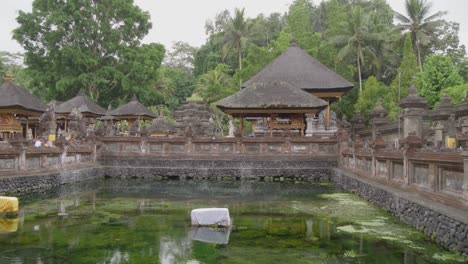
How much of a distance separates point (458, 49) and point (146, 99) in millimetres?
34697

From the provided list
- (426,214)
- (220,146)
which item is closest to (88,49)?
(220,146)

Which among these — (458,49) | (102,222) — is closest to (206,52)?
(458,49)

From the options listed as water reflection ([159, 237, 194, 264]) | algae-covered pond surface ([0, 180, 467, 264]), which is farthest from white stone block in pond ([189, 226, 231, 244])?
water reflection ([159, 237, 194, 264])

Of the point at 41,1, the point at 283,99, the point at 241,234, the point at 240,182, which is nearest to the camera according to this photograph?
the point at 241,234

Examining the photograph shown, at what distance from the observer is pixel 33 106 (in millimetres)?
27047

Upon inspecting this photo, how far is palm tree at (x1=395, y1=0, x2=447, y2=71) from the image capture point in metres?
45.6

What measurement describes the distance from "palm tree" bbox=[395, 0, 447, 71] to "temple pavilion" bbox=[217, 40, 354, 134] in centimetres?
1947

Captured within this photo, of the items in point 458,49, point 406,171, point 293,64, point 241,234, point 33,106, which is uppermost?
point 458,49

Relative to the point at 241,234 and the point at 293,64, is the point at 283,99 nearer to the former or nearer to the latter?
the point at 293,64

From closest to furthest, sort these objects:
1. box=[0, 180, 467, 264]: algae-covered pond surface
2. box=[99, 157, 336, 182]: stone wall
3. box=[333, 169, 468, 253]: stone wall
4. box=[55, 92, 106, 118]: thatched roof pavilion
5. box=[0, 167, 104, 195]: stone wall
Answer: box=[333, 169, 468, 253]: stone wall
box=[0, 180, 467, 264]: algae-covered pond surface
box=[0, 167, 104, 195]: stone wall
box=[99, 157, 336, 182]: stone wall
box=[55, 92, 106, 118]: thatched roof pavilion

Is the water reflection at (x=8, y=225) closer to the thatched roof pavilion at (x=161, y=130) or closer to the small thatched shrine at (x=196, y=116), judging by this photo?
the small thatched shrine at (x=196, y=116)

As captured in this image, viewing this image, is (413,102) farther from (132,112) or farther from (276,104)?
(132,112)

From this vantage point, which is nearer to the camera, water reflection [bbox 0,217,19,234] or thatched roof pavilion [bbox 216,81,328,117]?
water reflection [bbox 0,217,19,234]

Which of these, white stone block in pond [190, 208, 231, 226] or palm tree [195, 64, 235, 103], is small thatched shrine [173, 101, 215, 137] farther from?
white stone block in pond [190, 208, 231, 226]
